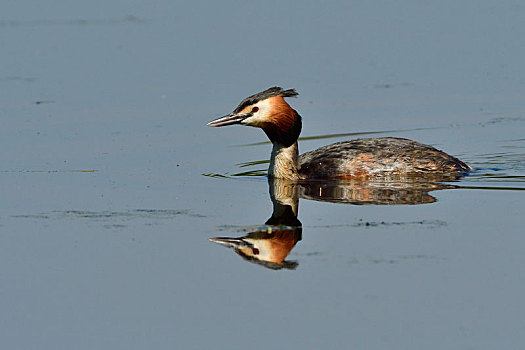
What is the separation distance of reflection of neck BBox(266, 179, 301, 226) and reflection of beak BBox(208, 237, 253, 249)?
86 cm

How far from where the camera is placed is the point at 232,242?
9.62 metres

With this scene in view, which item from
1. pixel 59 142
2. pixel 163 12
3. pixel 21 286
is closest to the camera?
pixel 21 286

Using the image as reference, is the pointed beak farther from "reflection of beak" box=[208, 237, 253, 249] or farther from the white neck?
the white neck

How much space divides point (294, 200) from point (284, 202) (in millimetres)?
160

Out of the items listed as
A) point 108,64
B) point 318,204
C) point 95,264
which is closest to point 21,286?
point 95,264

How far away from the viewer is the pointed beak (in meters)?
9.54

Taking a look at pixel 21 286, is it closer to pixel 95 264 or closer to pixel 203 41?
pixel 95 264

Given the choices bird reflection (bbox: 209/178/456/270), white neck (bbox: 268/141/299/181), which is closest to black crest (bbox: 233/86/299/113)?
white neck (bbox: 268/141/299/181)

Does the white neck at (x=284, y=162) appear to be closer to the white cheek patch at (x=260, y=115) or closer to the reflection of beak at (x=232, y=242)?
the white cheek patch at (x=260, y=115)

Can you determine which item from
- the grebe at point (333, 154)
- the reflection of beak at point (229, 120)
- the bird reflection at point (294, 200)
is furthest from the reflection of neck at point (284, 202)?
the reflection of beak at point (229, 120)

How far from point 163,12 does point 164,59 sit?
664 cm

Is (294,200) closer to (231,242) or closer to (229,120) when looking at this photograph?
(229,120)

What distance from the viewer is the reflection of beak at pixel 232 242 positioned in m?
9.52

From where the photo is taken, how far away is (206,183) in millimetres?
12789
